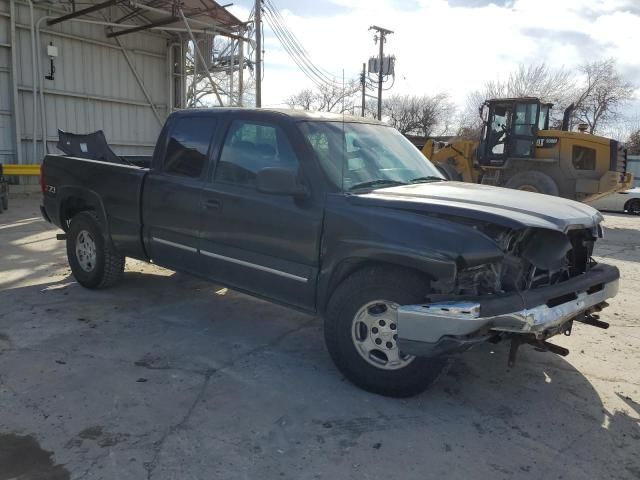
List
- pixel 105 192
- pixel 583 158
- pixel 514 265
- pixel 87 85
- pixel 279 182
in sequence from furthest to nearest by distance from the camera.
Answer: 1. pixel 87 85
2. pixel 583 158
3. pixel 105 192
4. pixel 279 182
5. pixel 514 265

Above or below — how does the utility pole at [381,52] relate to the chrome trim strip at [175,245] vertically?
above

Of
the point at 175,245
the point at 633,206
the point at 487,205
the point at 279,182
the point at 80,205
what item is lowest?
the point at 633,206

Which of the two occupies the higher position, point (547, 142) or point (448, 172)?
point (547, 142)

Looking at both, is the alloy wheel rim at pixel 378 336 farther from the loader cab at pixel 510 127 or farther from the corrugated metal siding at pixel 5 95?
the corrugated metal siding at pixel 5 95

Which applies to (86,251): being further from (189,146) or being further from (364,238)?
(364,238)

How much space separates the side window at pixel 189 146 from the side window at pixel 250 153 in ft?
0.87

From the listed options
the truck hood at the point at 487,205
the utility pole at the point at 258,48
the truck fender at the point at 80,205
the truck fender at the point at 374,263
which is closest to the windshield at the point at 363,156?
the truck hood at the point at 487,205

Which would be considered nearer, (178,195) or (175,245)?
(178,195)

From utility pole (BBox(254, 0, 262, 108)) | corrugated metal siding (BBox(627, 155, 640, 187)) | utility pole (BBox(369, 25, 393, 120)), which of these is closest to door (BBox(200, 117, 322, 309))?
utility pole (BBox(254, 0, 262, 108))

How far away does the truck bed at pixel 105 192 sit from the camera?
5375 millimetres

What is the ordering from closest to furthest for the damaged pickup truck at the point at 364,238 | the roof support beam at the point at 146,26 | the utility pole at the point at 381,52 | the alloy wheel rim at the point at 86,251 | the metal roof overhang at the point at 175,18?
the damaged pickup truck at the point at 364,238 < the alloy wheel rim at the point at 86,251 < the metal roof overhang at the point at 175,18 < the roof support beam at the point at 146,26 < the utility pole at the point at 381,52

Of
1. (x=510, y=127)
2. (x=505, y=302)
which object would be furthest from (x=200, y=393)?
(x=510, y=127)

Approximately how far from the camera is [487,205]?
3562mm

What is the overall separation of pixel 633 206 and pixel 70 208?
17.2 metres
